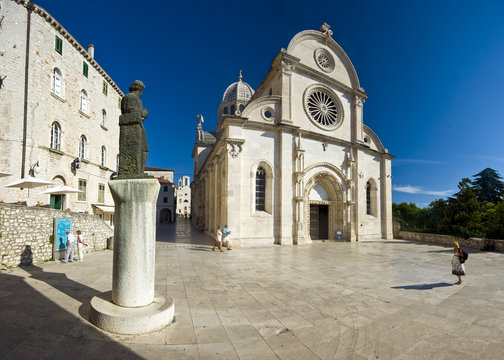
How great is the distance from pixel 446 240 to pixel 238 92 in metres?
33.7

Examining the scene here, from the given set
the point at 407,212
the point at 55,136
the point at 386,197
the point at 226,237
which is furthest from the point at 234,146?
the point at 407,212

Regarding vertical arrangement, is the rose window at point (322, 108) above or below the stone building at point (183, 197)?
above

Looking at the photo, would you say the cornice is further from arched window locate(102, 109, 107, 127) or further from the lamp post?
the lamp post

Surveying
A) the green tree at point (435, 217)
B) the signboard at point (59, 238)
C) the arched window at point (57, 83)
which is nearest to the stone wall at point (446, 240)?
the green tree at point (435, 217)

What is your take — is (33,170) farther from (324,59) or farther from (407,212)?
(407,212)

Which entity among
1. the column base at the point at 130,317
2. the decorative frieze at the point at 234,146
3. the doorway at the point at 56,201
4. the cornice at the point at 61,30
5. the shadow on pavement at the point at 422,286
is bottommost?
the shadow on pavement at the point at 422,286

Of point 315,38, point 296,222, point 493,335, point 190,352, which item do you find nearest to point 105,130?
point 296,222

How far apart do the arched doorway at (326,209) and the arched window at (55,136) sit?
1885 cm

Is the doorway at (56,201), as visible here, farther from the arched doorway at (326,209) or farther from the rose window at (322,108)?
the rose window at (322,108)

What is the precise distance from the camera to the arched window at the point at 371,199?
927 inches

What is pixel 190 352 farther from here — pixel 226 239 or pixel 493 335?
pixel 226 239

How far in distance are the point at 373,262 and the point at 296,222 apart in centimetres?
657

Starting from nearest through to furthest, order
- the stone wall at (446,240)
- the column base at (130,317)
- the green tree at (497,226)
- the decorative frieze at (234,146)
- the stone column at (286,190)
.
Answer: the column base at (130,317)
the stone wall at (446,240)
the decorative frieze at (234,146)
the green tree at (497,226)
the stone column at (286,190)

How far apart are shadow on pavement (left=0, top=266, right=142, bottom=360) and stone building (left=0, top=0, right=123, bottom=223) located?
11.8m
